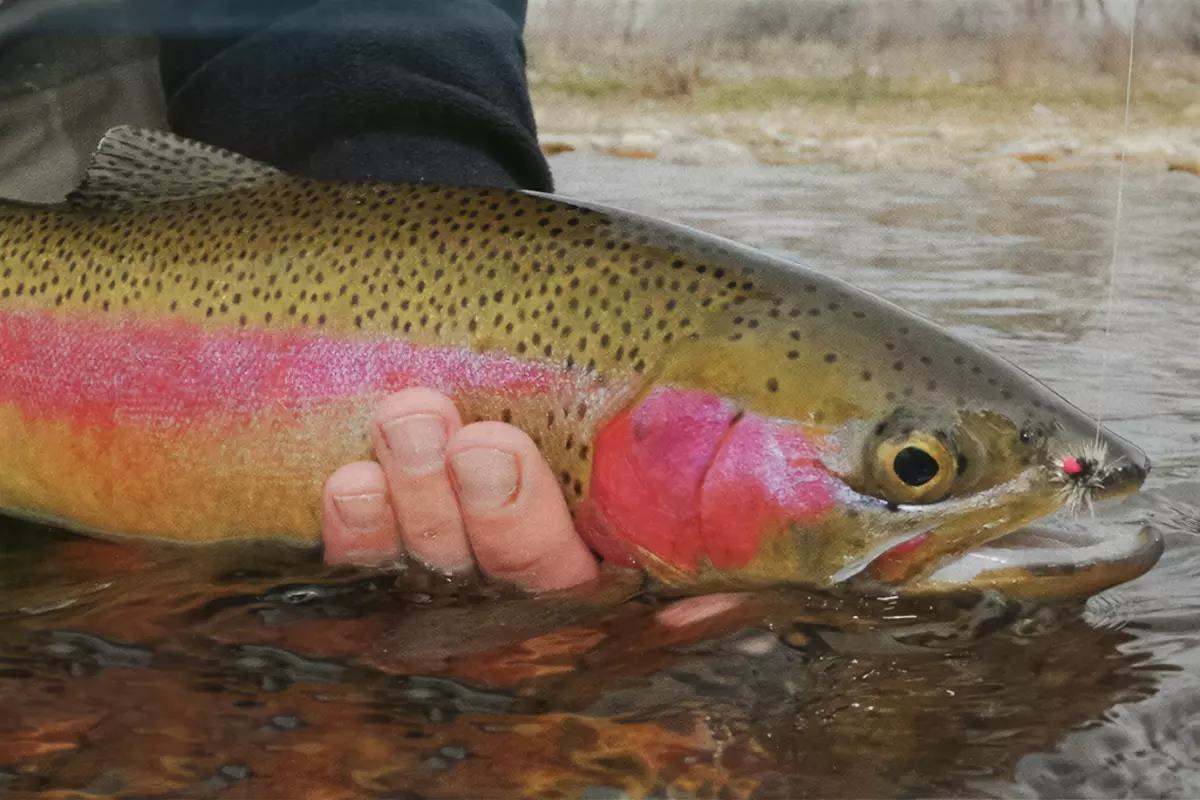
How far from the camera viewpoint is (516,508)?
1556 mm

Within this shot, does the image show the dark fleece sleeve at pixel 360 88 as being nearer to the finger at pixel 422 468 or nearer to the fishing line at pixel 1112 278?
the finger at pixel 422 468

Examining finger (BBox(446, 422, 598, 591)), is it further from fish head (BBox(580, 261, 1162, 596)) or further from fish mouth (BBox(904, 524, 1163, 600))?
fish mouth (BBox(904, 524, 1163, 600))

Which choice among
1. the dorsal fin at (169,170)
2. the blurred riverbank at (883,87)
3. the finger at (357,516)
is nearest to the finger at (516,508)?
the finger at (357,516)

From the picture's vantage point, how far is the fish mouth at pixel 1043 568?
4.74 feet

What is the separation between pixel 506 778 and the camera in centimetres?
117

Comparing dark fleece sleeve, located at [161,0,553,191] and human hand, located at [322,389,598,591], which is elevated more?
dark fleece sleeve, located at [161,0,553,191]

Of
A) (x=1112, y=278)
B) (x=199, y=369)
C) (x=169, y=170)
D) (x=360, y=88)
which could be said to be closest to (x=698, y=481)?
(x=199, y=369)

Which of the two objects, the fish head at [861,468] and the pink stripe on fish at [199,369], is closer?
the fish head at [861,468]

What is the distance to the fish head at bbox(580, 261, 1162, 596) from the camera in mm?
1430

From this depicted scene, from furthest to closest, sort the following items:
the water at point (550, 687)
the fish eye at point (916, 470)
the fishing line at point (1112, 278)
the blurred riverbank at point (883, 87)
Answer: the blurred riverbank at point (883, 87) → the fishing line at point (1112, 278) → the fish eye at point (916, 470) → the water at point (550, 687)

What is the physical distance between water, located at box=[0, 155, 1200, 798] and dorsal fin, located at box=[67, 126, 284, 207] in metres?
0.49

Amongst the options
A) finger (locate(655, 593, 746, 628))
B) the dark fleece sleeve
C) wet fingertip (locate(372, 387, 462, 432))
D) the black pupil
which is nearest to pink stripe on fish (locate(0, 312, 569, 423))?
wet fingertip (locate(372, 387, 462, 432))

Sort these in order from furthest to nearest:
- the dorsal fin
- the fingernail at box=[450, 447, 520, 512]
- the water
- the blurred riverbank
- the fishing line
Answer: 1. the blurred riverbank
2. the fishing line
3. the dorsal fin
4. the fingernail at box=[450, 447, 520, 512]
5. the water

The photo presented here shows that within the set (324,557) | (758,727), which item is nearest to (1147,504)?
(758,727)
